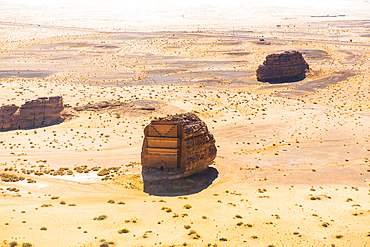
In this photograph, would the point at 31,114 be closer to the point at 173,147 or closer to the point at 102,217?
the point at 173,147

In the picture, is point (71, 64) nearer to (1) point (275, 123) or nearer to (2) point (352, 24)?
(1) point (275, 123)

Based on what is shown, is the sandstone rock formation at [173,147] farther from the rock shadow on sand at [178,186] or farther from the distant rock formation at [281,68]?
the distant rock formation at [281,68]

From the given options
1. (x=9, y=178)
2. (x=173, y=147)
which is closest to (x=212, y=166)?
(x=173, y=147)

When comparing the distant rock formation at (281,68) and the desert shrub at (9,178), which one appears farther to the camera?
the distant rock formation at (281,68)

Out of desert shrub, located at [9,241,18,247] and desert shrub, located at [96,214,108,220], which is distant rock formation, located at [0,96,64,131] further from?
desert shrub, located at [9,241,18,247]

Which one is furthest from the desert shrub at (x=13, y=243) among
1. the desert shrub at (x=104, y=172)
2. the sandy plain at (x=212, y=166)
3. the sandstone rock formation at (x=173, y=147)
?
the desert shrub at (x=104, y=172)

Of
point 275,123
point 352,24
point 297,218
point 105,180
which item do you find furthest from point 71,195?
point 352,24
